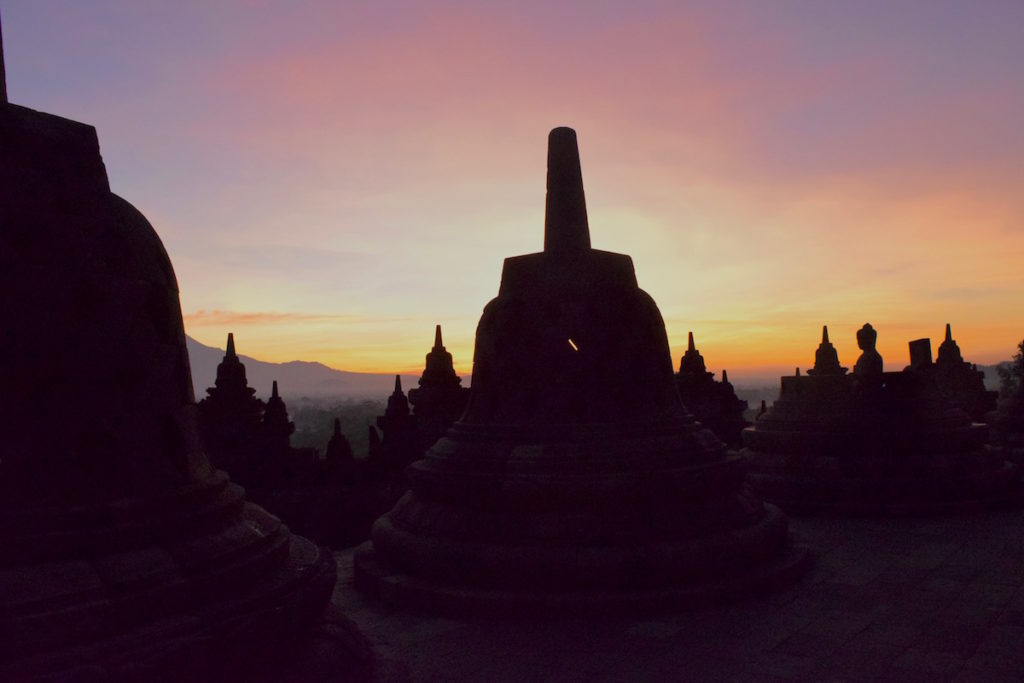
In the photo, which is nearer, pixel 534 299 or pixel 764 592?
pixel 764 592

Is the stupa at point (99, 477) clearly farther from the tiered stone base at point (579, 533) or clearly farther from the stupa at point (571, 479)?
the stupa at point (571, 479)

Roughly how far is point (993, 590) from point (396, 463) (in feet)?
33.8

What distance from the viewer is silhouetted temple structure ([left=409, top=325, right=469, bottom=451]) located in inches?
647

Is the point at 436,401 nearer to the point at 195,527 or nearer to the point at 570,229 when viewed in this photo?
the point at 570,229

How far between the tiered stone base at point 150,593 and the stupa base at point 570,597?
203cm

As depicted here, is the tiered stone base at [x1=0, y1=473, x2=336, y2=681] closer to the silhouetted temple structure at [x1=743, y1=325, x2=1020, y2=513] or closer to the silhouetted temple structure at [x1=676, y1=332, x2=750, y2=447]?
the silhouetted temple structure at [x1=743, y1=325, x2=1020, y2=513]

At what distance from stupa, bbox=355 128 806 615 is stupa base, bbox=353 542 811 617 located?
0.01 m

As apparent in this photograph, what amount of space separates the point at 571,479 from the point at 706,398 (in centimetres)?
1273

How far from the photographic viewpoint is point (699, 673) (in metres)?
5.13

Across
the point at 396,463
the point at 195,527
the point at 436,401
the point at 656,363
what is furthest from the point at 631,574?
the point at 436,401

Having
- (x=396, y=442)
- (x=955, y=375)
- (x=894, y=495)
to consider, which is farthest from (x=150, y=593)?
(x=955, y=375)

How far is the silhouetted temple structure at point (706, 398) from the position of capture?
19078mm

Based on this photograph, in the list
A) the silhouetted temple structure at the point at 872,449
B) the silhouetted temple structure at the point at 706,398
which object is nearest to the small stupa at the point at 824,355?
the silhouetted temple structure at the point at 706,398

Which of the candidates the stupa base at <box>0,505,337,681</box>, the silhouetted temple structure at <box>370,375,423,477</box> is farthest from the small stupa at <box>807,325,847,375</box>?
the stupa base at <box>0,505,337,681</box>
